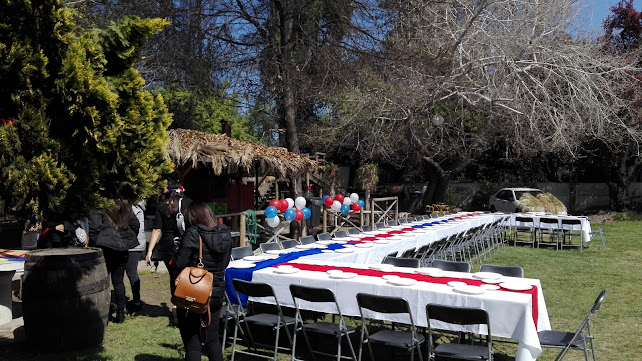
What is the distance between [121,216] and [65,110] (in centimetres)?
282

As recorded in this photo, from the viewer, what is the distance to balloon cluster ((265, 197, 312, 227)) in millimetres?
10630

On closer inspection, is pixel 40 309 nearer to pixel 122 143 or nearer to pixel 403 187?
pixel 122 143

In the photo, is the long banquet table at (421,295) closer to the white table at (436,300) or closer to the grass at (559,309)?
the white table at (436,300)

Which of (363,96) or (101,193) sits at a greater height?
(363,96)

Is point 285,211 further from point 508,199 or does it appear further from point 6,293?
point 508,199

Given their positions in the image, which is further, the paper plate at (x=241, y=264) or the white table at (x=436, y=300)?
the paper plate at (x=241, y=264)

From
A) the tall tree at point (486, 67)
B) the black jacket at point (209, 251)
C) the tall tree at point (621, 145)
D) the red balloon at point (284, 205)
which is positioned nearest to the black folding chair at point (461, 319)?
the black jacket at point (209, 251)

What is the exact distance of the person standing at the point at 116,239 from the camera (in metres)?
5.90

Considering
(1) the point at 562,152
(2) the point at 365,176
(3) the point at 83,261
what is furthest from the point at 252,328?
(1) the point at 562,152

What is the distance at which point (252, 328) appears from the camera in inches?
233

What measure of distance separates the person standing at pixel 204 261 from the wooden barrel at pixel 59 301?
4.30 ft

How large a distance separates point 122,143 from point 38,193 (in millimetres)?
594

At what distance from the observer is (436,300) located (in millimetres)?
4578

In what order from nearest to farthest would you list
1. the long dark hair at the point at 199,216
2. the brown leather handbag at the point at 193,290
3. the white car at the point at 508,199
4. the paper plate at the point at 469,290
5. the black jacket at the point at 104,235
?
the brown leather handbag at the point at 193,290, the long dark hair at the point at 199,216, the paper plate at the point at 469,290, the black jacket at the point at 104,235, the white car at the point at 508,199
